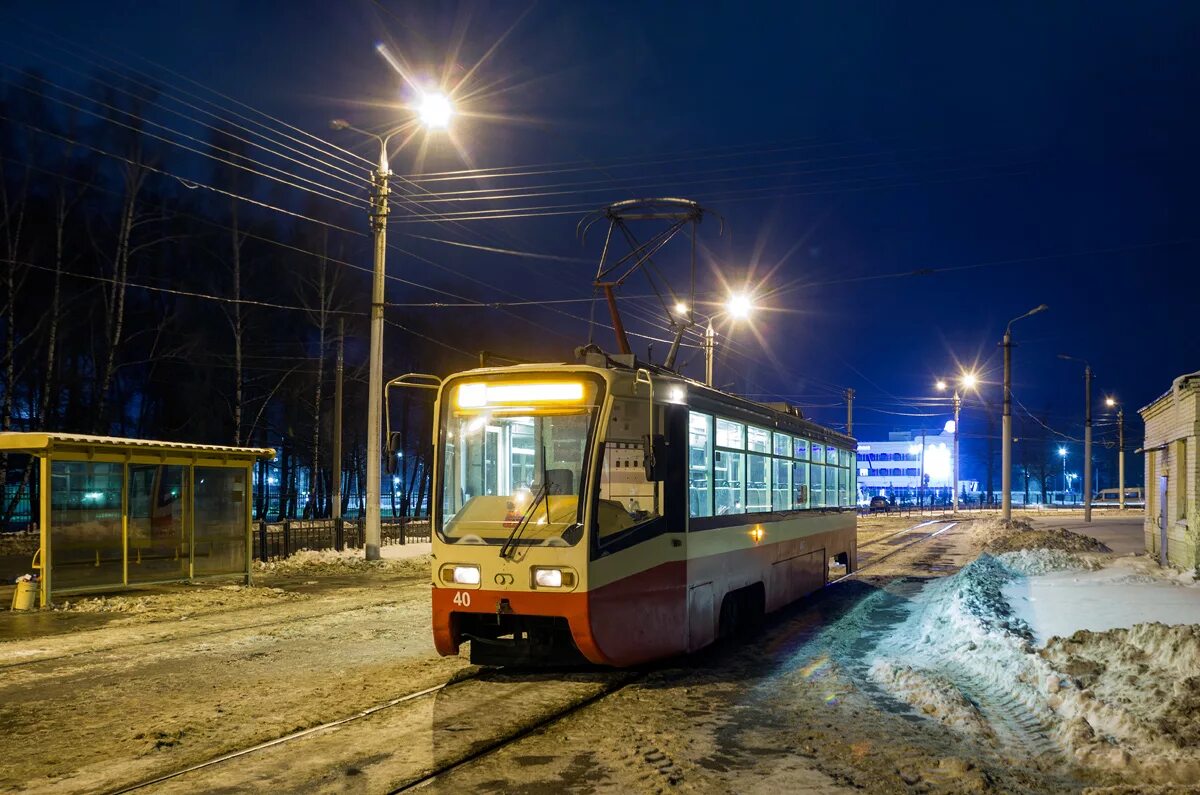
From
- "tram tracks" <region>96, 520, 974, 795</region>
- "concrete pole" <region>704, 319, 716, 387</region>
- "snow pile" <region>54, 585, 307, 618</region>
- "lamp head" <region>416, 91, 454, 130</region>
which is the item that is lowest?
"snow pile" <region>54, 585, 307, 618</region>

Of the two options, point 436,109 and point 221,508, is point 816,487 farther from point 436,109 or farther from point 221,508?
point 221,508

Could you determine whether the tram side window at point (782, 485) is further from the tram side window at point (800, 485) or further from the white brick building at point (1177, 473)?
the white brick building at point (1177, 473)

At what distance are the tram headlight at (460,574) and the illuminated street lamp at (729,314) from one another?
23.7 meters

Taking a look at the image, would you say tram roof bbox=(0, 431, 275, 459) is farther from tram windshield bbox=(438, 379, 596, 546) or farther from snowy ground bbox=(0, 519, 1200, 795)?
tram windshield bbox=(438, 379, 596, 546)

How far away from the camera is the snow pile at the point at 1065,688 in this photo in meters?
6.72

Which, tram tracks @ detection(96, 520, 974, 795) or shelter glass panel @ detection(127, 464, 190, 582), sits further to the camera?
shelter glass panel @ detection(127, 464, 190, 582)

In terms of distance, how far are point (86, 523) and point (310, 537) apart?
669cm

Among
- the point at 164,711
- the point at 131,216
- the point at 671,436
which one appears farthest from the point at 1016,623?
the point at 131,216

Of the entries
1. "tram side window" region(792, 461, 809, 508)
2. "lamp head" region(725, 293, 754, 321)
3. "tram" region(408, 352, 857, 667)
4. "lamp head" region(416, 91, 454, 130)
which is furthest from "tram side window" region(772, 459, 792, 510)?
"lamp head" region(725, 293, 754, 321)

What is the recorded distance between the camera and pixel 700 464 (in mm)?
10656

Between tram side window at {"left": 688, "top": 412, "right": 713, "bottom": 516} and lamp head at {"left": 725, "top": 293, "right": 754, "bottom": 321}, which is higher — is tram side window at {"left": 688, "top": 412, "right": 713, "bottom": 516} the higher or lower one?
the lower one

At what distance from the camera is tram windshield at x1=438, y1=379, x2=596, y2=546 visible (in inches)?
355

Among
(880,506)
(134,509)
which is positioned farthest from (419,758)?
(880,506)

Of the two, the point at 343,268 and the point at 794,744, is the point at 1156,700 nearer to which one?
the point at 794,744
